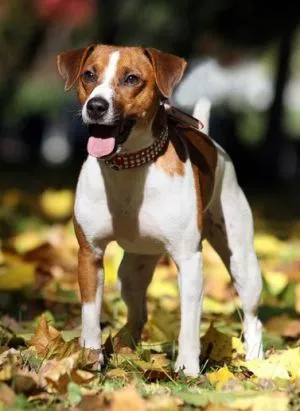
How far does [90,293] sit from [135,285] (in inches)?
28.3

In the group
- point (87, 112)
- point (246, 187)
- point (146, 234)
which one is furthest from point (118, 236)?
point (246, 187)

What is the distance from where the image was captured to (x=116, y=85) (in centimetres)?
443

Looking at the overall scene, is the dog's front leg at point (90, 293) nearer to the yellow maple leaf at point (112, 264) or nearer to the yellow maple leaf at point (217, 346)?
the yellow maple leaf at point (217, 346)

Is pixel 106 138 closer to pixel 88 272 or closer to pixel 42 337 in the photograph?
pixel 88 272

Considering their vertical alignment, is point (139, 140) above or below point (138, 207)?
above

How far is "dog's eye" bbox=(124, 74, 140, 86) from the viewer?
4.46 metres

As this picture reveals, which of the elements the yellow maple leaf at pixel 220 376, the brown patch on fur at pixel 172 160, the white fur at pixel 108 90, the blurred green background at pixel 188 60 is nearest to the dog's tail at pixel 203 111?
the blurred green background at pixel 188 60

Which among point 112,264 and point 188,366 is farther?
point 112,264

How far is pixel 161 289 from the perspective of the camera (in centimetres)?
695

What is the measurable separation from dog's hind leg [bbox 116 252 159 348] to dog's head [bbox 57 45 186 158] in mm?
1059

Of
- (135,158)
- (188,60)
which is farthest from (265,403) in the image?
(188,60)

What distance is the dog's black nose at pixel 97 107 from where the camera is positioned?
4.28 meters

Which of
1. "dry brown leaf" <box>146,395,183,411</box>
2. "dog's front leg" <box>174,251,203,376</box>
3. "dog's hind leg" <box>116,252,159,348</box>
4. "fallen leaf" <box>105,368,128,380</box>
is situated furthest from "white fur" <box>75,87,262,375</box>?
"dry brown leaf" <box>146,395,183,411</box>

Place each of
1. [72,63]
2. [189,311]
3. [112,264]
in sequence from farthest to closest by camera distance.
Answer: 1. [112,264]
2. [72,63]
3. [189,311]
